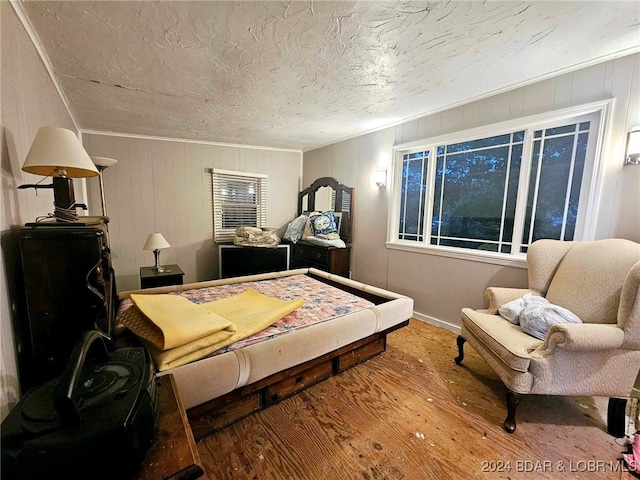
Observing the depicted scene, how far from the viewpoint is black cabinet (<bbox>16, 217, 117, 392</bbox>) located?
3.64 ft

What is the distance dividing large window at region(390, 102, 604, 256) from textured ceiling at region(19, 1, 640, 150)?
0.47m

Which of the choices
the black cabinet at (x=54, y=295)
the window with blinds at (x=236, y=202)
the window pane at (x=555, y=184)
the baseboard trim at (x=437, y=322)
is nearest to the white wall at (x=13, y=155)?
the black cabinet at (x=54, y=295)

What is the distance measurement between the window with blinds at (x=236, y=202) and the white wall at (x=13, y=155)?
104 inches

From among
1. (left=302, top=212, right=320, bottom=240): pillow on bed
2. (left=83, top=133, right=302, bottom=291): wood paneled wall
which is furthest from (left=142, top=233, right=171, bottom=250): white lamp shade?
(left=302, top=212, right=320, bottom=240): pillow on bed

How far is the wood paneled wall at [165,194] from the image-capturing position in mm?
3645

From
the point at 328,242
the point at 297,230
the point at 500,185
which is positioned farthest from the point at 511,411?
the point at 297,230

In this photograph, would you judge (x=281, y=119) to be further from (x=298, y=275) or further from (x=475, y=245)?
(x=475, y=245)

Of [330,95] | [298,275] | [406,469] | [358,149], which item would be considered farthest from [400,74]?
[406,469]

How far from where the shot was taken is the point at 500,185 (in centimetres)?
263

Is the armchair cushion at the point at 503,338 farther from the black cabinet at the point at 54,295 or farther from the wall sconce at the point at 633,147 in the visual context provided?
the black cabinet at the point at 54,295

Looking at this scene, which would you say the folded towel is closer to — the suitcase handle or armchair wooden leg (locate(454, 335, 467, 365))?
the suitcase handle

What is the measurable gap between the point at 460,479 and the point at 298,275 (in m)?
2.16

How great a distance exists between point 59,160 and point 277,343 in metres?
1.33

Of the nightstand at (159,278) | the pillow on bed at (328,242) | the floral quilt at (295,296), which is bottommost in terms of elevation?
the nightstand at (159,278)
